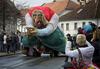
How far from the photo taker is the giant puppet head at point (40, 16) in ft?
92.9

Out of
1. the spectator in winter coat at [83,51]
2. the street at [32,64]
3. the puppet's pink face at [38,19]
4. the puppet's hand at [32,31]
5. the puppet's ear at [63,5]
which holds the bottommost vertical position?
the street at [32,64]

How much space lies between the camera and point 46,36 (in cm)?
2875

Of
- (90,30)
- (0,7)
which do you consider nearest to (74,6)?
(0,7)

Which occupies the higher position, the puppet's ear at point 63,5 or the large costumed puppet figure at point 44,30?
the puppet's ear at point 63,5

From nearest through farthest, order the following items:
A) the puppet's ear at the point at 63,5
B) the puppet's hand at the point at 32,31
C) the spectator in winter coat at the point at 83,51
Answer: the spectator in winter coat at the point at 83,51 < the puppet's hand at the point at 32,31 < the puppet's ear at the point at 63,5

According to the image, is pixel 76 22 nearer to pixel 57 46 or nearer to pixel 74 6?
pixel 74 6

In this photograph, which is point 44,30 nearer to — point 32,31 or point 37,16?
point 32,31

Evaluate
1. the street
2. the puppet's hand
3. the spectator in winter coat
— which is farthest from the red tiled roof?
the spectator in winter coat

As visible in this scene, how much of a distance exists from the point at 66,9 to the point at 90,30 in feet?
316

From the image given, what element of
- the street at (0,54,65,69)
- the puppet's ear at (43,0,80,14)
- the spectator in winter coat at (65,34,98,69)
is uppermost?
the puppet's ear at (43,0,80,14)

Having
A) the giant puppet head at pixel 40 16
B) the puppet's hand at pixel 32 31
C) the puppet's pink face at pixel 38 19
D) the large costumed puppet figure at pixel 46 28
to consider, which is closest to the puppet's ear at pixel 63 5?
the large costumed puppet figure at pixel 46 28

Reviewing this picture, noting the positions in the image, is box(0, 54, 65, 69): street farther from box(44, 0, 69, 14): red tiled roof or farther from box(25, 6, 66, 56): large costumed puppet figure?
box(44, 0, 69, 14): red tiled roof

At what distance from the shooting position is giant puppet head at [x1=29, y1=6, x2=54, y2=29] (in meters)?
28.3

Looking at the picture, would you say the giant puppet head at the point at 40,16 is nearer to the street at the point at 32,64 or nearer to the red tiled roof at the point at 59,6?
the street at the point at 32,64
